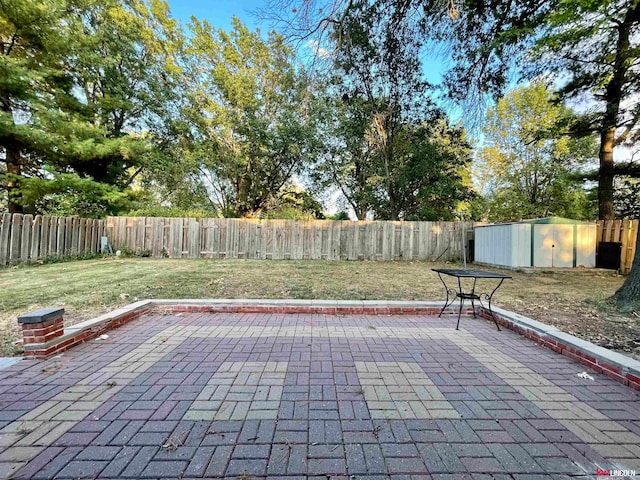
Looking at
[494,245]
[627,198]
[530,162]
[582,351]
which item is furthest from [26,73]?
[627,198]

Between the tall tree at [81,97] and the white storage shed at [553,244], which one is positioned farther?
the tall tree at [81,97]

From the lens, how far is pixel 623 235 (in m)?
8.52

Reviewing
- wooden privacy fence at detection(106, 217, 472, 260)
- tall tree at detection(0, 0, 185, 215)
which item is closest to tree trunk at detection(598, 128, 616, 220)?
wooden privacy fence at detection(106, 217, 472, 260)

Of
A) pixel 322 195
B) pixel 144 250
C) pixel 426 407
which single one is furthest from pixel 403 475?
pixel 322 195

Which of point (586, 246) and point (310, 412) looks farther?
point (586, 246)

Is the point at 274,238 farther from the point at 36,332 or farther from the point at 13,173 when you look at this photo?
the point at 13,173

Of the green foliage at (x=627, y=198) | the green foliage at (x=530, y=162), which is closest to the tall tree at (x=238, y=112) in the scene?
the green foliage at (x=530, y=162)

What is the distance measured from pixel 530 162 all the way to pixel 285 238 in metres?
14.2

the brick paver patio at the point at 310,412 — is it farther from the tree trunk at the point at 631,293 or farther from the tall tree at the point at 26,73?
the tall tree at the point at 26,73

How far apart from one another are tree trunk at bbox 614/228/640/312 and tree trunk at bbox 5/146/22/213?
1500 cm

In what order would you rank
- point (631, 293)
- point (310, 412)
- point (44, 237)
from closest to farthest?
point (310, 412) → point (631, 293) → point (44, 237)

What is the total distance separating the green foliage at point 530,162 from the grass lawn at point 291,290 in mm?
8554

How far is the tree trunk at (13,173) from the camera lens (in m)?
9.56

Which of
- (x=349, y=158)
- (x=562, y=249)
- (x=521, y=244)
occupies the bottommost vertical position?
(x=562, y=249)
